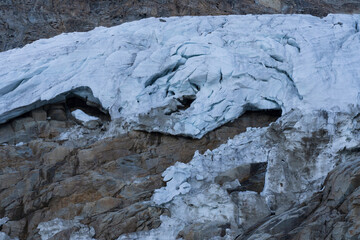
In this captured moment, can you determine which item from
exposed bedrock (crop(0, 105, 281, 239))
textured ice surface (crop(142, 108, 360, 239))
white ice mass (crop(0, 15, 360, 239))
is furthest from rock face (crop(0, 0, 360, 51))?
textured ice surface (crop(142, 108, 360, 239))

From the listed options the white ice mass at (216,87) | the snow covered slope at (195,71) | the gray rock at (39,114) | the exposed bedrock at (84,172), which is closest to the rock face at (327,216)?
the white ice mass at (216,87)

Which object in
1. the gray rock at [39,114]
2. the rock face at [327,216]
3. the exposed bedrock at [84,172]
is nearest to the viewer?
the rock face at [327,216]

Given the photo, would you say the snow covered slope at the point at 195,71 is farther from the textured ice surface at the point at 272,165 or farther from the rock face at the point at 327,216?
the rock face at the point at 327,216

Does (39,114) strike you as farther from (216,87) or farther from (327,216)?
(327,216)

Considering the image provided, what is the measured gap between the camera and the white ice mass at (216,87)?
27.3 feet

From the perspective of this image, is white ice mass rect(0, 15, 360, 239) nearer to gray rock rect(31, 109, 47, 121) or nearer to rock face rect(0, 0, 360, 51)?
gray rock rect(31, 109, 47, 121)

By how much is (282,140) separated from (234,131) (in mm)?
1372

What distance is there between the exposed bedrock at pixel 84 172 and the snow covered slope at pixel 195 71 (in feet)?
1.21

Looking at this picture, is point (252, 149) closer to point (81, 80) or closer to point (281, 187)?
point (281, 187)

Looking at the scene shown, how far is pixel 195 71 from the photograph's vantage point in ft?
35.7

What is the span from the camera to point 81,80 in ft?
36.3

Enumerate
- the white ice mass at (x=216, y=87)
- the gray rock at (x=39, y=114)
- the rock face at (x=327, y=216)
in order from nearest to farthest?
the rock face at (x=327, y=216), the white ice mass at (x=216, y=87), the gray rock at (x=39, y=114)

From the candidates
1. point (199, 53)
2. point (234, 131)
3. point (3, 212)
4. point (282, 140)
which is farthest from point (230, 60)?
point (3, 212)

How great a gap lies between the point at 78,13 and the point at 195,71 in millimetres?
10514
